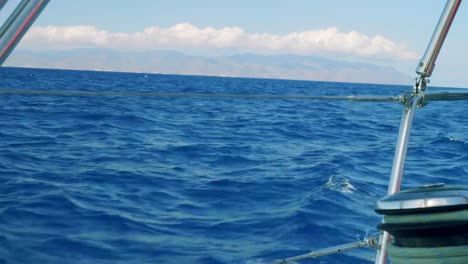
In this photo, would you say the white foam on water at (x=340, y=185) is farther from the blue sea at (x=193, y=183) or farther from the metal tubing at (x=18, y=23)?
the metal tubing at (x=18, y=23)

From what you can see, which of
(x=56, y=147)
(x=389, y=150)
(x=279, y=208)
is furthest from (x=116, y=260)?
(x=389, y=150)

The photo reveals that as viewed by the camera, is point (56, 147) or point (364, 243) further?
point (56, 147)

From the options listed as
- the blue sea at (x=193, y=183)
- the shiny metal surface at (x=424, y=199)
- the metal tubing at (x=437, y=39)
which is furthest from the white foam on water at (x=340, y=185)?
the shiny metal surface at (x=424, y=199)

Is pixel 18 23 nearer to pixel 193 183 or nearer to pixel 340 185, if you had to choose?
pixel 193 183

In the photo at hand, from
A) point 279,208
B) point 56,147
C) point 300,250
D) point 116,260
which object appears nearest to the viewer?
point 116,260

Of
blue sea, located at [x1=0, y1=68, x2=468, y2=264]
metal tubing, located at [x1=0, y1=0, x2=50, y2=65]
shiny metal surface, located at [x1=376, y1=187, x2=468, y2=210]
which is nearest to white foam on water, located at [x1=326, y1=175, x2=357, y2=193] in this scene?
blue sea, located at [x1=0, y1=68, x2=468, y2=264]

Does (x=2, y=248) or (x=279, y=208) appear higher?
(x=279, y=208)

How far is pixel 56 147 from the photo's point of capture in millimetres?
8727

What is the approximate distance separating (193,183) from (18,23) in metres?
5.82

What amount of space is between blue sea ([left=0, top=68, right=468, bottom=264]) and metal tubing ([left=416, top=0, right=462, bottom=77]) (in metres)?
1.47

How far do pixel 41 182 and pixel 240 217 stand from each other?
2.22 meters

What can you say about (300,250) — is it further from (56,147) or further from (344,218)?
(56,147)

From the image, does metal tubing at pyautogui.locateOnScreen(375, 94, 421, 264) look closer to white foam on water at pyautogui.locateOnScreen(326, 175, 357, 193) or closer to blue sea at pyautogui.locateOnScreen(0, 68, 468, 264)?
blue sea at pyautogui.locateOnScreen(0, 68, 468, 264)

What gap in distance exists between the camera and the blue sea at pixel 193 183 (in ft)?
15.3
